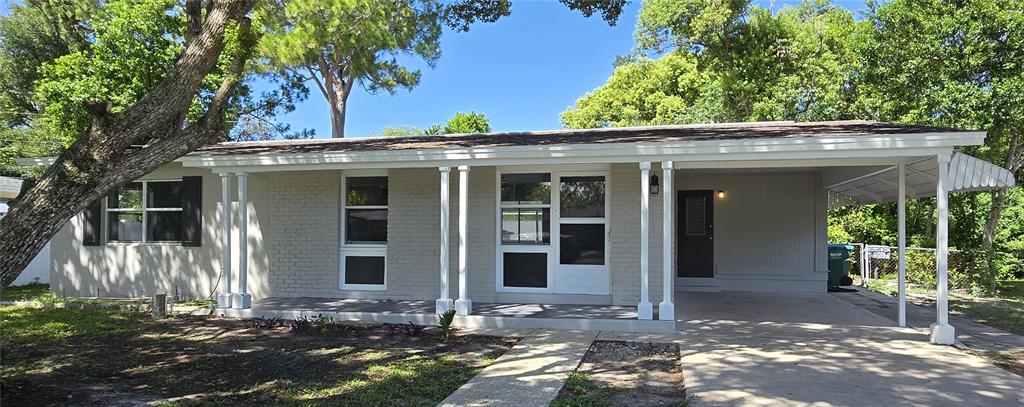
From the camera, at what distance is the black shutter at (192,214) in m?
10.2

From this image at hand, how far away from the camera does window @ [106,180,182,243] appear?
412 inches

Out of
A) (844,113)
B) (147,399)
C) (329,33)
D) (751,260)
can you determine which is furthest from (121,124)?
(844,113)

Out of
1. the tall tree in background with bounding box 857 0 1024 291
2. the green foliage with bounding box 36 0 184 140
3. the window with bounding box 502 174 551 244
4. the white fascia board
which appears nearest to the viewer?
the white fascia board

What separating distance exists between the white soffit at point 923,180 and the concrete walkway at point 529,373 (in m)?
4.69

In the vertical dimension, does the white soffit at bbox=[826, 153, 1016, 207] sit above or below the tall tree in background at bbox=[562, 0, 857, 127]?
below

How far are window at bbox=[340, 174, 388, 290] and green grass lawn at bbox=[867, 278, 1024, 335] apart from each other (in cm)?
902

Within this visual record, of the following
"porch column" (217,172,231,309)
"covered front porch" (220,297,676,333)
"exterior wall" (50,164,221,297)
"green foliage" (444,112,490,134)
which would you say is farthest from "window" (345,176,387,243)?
"green foliage" (444,112,490,134)

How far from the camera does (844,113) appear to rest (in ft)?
55.9

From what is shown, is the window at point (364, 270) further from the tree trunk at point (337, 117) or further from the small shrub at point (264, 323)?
the tree trunk at point (337, 117)

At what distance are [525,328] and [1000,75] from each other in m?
11.6

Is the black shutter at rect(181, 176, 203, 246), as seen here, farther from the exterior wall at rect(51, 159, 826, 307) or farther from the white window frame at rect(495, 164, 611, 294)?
the white window frame at rect(495, 164, 611, 294)

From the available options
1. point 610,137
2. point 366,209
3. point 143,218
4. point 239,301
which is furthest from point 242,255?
point 610,137

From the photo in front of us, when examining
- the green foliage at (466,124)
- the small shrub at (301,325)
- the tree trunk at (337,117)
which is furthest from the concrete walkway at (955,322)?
the green foliage at (466,124)

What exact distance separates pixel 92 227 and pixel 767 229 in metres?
12.1
